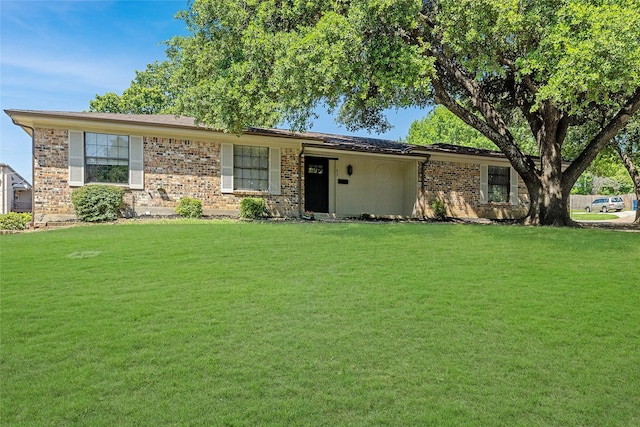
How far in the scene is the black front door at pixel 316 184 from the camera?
16.8 meters

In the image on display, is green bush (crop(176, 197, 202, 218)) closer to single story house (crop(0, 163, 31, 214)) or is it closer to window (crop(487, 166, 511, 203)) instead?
window (crop(487, 166, 511, 203))

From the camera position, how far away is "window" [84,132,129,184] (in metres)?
13.2

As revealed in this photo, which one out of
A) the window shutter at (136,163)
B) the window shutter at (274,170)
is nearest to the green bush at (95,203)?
the window shutter at (136,163)

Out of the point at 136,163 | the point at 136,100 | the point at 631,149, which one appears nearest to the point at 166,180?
the point at 136,163

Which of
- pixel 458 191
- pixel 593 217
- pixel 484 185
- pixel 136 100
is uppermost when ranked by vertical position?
pixel 136 100

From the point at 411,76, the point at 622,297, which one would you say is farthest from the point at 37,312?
the point at 411,76

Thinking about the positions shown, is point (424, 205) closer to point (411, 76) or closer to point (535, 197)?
point (535, 197)

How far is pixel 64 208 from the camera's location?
12945mm

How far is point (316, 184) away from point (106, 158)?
7469 millimetres

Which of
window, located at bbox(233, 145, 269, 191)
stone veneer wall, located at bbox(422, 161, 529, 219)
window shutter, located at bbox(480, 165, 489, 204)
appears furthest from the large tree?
window shutter, located at bbox(480, 165, 489, 204)

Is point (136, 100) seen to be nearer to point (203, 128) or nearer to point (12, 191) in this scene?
point (12, 191)

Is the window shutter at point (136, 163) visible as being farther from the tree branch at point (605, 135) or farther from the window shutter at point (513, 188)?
the window shutter at point (513, 188)

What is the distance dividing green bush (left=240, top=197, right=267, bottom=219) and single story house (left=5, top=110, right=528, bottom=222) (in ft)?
1.55

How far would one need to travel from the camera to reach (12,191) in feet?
85.1
